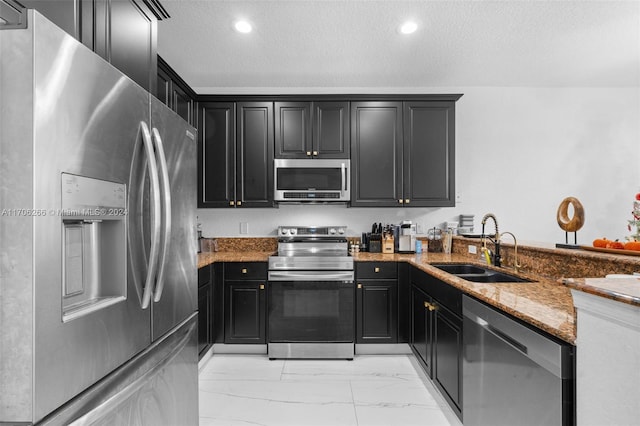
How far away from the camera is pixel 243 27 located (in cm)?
247

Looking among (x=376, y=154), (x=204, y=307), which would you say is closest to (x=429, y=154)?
(x=376, y=154)

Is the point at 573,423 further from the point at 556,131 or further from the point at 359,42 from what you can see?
the point at 556,131

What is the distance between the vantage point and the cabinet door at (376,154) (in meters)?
3.30

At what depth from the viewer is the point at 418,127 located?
331 cm

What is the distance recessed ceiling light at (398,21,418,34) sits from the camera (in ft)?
7.96

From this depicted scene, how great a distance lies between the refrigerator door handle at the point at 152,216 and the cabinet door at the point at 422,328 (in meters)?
1.91

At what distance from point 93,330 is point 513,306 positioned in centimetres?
145

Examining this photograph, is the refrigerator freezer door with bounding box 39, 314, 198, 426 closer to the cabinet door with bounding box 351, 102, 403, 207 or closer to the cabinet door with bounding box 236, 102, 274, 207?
the cabinet door with bounding box 236, 102, 274, 207

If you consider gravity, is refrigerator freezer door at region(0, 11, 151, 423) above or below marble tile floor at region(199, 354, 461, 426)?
above

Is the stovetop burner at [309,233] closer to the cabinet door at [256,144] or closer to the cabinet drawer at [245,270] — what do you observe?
the cabinet door at [256,144]

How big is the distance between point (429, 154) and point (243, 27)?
205 centimetres

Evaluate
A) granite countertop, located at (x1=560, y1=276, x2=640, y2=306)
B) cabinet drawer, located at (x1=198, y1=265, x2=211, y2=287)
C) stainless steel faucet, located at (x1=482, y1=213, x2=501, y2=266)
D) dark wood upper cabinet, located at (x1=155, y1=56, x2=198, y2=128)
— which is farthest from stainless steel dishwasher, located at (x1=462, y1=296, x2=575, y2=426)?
dark wood upper cabinet, located at (x1=155, y1=56, x2=198, y2=128)

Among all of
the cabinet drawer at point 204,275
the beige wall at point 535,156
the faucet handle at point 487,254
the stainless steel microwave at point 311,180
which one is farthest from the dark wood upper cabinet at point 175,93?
the faucet handle at point 487,254

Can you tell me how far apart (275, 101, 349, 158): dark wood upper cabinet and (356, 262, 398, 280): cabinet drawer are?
43.6 inches
